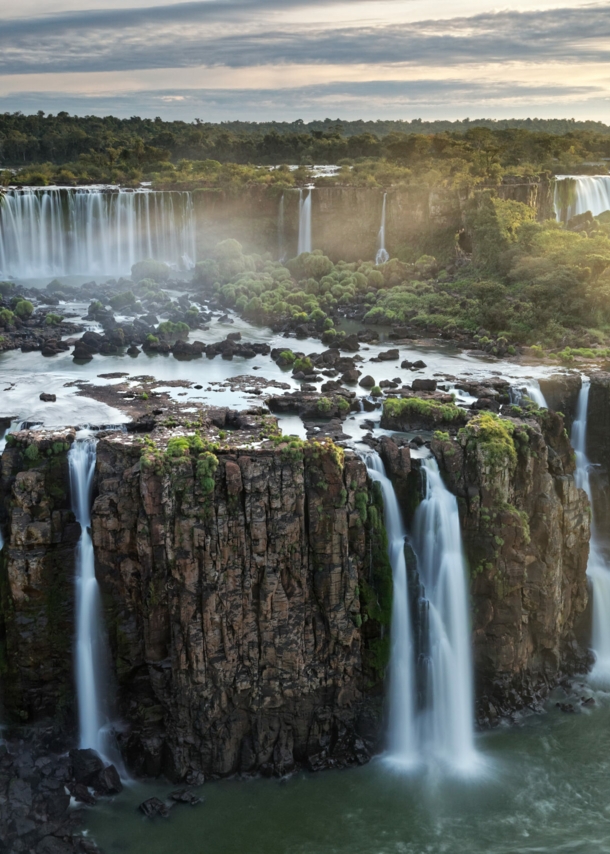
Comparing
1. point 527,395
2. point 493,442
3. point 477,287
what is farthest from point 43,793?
point 477,287

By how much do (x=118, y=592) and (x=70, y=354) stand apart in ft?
61.8

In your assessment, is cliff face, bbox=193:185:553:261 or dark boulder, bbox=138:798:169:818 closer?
dark boulder, bbox=138:798:169:818

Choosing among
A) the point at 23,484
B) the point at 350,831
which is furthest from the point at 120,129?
the point at 350,831

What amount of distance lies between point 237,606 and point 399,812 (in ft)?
22.2

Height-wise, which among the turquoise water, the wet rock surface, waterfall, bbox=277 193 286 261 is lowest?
the turquoise water

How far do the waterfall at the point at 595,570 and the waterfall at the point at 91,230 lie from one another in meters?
37.3

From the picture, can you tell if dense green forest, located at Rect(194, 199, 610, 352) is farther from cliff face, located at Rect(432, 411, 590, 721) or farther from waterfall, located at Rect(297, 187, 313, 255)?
cliff face, located at Rect(432, 411, 590, 721)

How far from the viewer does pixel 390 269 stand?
189ft

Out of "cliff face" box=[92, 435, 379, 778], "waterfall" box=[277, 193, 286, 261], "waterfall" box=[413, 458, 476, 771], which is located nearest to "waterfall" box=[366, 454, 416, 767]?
"waterfall" box=[413, 458, 476, 771]

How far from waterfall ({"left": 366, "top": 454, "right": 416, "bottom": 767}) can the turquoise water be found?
1.26 metres

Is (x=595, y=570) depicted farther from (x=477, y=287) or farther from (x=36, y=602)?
(x=477, y=287)

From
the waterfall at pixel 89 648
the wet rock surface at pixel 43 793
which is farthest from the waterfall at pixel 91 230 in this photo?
the wet rock surface at pixel 43 793

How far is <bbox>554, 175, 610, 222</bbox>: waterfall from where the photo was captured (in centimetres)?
7144

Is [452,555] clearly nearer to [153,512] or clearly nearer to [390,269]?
[153,512]
